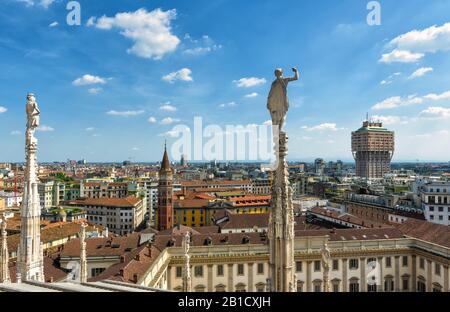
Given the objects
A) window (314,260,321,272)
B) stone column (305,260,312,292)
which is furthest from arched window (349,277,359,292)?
stone column (305,260,312,292)

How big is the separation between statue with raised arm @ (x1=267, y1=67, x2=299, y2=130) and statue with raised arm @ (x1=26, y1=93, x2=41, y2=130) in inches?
221

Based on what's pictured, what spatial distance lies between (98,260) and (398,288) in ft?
113

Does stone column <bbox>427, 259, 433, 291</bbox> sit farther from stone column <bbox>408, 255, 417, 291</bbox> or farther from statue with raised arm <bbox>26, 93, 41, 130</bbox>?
statue with raised arm <bbox>26, 93, 41, 130</bbox>

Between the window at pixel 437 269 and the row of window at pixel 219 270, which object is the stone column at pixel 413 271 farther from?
the row of window at pixel 219 270

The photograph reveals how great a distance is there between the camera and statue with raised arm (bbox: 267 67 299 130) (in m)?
6.96

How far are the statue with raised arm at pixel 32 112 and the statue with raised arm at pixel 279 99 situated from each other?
5612 millimetres

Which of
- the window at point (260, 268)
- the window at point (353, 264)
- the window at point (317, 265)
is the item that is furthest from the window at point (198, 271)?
the window at point (353, 264)

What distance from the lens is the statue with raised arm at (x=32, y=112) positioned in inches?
340

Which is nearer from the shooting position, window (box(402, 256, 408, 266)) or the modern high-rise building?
window (box(402, 256, 408, 266))

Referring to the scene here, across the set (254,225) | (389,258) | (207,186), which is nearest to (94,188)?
(207,186)

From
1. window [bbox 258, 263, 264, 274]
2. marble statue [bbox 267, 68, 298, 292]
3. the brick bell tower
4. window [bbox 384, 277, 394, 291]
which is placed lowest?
window [bbox 384, 277, 394, 291]

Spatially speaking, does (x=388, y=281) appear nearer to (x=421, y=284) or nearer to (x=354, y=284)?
(x=421, y=284)

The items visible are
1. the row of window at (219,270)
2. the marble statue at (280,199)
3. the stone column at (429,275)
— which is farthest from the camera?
the stone column at (429,275)
